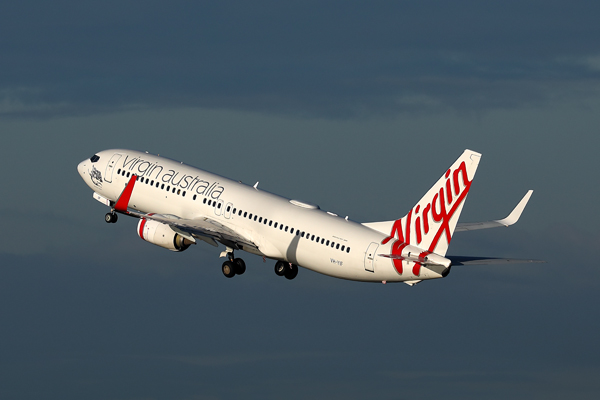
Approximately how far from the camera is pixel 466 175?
6438 cm

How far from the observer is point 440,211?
65812 mm

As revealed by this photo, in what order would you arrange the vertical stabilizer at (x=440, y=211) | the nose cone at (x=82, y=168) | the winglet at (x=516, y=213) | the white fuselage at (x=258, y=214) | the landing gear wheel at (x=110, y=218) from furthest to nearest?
1. the nose cone at (x=82, y=168)
2. the landing gear wheel at (x=110, y=218)
3. the winglet at (x=516, y=213)
4. the white fuselage at (x=258, y=214)
5. the vertical stabilizer at (x=440, y=211)

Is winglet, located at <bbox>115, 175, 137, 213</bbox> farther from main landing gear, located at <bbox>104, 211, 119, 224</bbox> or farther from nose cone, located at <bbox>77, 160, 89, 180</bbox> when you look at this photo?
nose cone, located at <bbox>77, 160, 89, 180</bbox>

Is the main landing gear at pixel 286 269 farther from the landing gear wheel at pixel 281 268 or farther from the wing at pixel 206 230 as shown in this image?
the wing at pixel 206 230

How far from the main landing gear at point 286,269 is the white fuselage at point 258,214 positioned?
9.13 feet

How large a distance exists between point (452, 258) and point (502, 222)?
32.9 feet

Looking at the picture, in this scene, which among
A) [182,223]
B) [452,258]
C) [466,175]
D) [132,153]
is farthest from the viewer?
[132,153]

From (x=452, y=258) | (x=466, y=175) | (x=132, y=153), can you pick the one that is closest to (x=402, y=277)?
(x=452, y=258)

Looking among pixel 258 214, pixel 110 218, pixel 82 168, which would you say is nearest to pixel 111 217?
pixel 110 218

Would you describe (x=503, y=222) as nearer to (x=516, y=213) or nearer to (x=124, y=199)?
(x=516, y=213)

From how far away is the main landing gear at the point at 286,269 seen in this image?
252ft

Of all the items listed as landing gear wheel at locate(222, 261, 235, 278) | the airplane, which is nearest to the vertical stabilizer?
the airplane

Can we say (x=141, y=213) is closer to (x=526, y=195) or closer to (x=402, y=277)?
(x=402, y=277)

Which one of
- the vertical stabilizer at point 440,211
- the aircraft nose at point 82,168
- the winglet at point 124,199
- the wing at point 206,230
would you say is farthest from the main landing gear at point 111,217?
the vertical stabilizer at point 440,211
